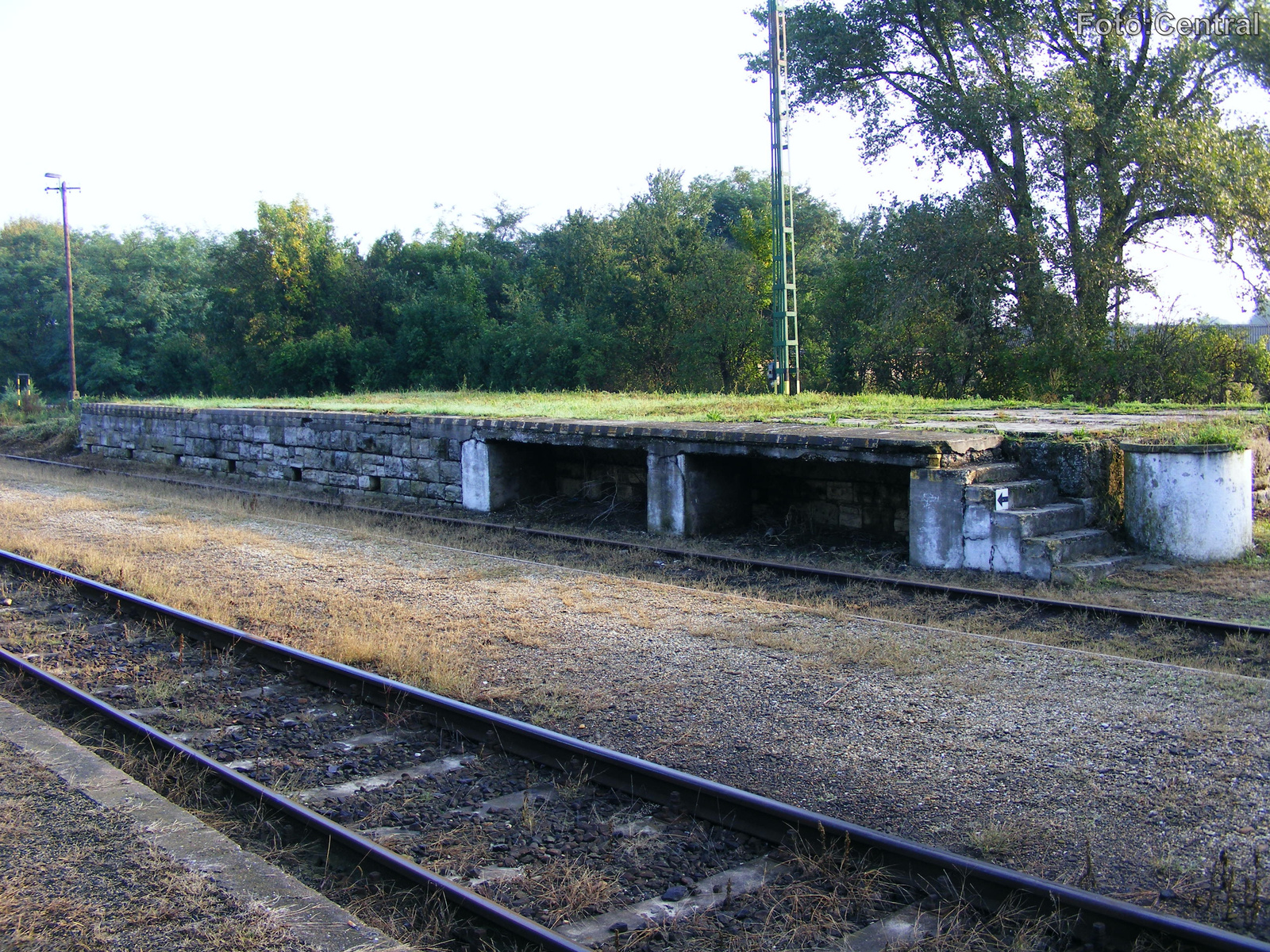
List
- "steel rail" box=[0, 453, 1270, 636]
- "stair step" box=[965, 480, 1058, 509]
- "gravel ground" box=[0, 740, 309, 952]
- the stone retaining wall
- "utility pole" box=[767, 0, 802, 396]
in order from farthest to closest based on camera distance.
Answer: "utility pole" box=[767, 0, 802, 396]
the stone retaining wall
"stair step" box=[965, 480, 1058, 509]
"steel rail" box=[0, 453, 1270, 636]
"gravel ground" box=[0, 740, 309, 952]

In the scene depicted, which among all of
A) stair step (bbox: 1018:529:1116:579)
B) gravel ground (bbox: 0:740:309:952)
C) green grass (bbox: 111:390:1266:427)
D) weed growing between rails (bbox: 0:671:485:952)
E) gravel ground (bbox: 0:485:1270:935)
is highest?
green grass (bbox: 111:390:1266:427)

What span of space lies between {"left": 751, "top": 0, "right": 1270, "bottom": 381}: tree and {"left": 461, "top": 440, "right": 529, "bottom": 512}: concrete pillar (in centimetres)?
1190

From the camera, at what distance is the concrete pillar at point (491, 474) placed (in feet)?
42.3

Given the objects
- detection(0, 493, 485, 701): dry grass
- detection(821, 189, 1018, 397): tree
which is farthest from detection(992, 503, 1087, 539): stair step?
detection(821, 189, 1018, 397): tree

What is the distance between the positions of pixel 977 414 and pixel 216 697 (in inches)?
367

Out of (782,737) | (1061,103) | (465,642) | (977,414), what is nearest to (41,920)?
(782,737)

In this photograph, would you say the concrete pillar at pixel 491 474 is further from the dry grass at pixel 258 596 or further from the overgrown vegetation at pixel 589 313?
the overgrown vegetation at pixel 589 313

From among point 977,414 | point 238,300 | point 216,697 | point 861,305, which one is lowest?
point 216,697

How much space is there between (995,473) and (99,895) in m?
7.57

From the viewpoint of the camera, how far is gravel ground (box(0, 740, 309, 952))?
3.07 meters

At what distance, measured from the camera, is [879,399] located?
1512 centimetres

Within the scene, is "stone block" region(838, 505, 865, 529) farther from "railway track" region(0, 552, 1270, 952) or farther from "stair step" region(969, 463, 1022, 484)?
"railway track" region(0, 552, 1270, 952)

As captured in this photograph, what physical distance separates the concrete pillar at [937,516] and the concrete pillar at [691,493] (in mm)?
2682

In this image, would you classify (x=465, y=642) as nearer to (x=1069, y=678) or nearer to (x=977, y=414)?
(x=1069, y=678)
